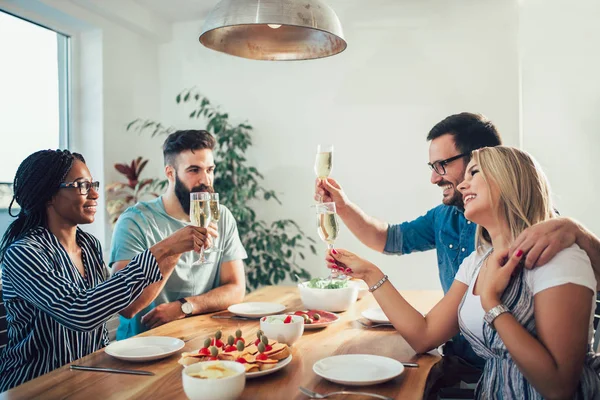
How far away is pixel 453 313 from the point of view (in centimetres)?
164

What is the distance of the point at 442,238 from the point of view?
2.32 metres

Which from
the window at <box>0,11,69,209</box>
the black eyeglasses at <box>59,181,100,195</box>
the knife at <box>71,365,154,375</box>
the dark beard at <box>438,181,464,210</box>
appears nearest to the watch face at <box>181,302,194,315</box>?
the black eyeglasses at <box>59,181,100,195</box>

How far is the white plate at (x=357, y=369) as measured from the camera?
1.25 meters

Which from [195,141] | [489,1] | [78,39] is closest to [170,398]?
[195,141]

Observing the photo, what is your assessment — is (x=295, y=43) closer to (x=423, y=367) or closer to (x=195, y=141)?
(x=195, y=141)

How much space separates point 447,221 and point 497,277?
950mm

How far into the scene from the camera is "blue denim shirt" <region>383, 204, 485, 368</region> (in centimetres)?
203

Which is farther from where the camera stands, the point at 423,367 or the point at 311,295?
the point at 311,295

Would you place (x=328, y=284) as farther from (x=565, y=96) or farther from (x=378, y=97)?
(x=565, y=96)

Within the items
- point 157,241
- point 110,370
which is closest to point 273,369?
point 110,370

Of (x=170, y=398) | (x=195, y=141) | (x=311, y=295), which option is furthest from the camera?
(x=195, y=141)

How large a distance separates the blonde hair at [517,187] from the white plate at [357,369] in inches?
19.1

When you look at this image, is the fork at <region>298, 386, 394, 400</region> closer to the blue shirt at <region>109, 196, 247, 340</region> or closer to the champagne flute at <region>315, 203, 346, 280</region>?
the champagne flute at <region>315, 203, 346, 280</region>

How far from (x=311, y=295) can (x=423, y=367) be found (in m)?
0.69
